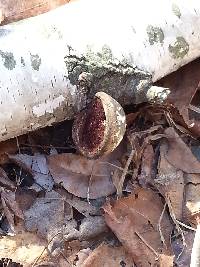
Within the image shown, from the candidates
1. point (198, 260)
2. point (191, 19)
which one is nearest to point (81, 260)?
point (198, 260)

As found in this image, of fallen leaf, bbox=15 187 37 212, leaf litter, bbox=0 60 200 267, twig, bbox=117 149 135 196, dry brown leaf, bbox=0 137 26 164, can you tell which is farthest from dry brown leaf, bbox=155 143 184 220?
dry brown leaf, bbox=0 137 26 164

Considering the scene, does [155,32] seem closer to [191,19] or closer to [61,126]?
[191,19]

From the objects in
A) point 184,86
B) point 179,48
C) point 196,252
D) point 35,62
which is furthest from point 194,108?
point 196,252

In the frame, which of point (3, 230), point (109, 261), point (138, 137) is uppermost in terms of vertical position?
point (138, 137)

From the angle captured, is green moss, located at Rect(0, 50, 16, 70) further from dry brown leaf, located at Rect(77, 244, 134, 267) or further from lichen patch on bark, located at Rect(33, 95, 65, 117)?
dry brown leaf, located at Rect(77, 244, 134, 267)

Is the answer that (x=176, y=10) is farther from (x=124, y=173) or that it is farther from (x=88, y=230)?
(x=88, y=230)

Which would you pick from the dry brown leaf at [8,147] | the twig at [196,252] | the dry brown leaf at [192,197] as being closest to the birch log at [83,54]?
the dry brown leaf at [8,147]
